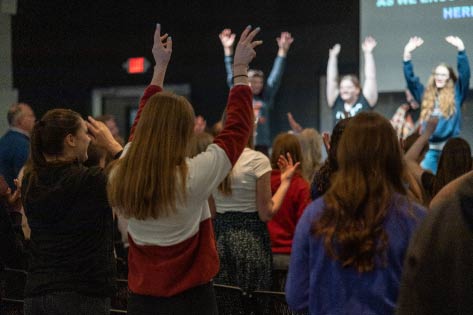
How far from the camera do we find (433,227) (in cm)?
112

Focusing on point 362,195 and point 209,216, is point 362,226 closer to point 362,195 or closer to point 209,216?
point 362,195

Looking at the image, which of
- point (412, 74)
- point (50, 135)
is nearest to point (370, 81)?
point (412, 74)

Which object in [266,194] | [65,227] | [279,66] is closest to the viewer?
[65,227]

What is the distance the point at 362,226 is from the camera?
1.75 meters

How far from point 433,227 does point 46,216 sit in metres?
1.65

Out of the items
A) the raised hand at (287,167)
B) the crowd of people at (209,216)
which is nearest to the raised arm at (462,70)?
the crowd of people at (209,216)

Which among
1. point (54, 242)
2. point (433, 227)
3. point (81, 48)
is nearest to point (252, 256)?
point (54, 242)

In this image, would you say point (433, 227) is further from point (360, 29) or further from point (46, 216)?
point (360, 29)

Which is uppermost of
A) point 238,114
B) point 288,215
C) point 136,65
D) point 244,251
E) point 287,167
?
point 136,65

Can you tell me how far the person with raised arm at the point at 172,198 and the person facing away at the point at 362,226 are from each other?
1.48 feet

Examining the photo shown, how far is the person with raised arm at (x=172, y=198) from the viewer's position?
2.13 m

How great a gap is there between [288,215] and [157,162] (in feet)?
6.14

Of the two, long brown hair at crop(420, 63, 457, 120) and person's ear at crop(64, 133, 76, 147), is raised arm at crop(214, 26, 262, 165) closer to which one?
person's ear at crop(64, 133, 76, 147)

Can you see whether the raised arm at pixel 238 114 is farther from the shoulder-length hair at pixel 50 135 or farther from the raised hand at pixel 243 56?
the shoulder-length hair at pixel 50 135
